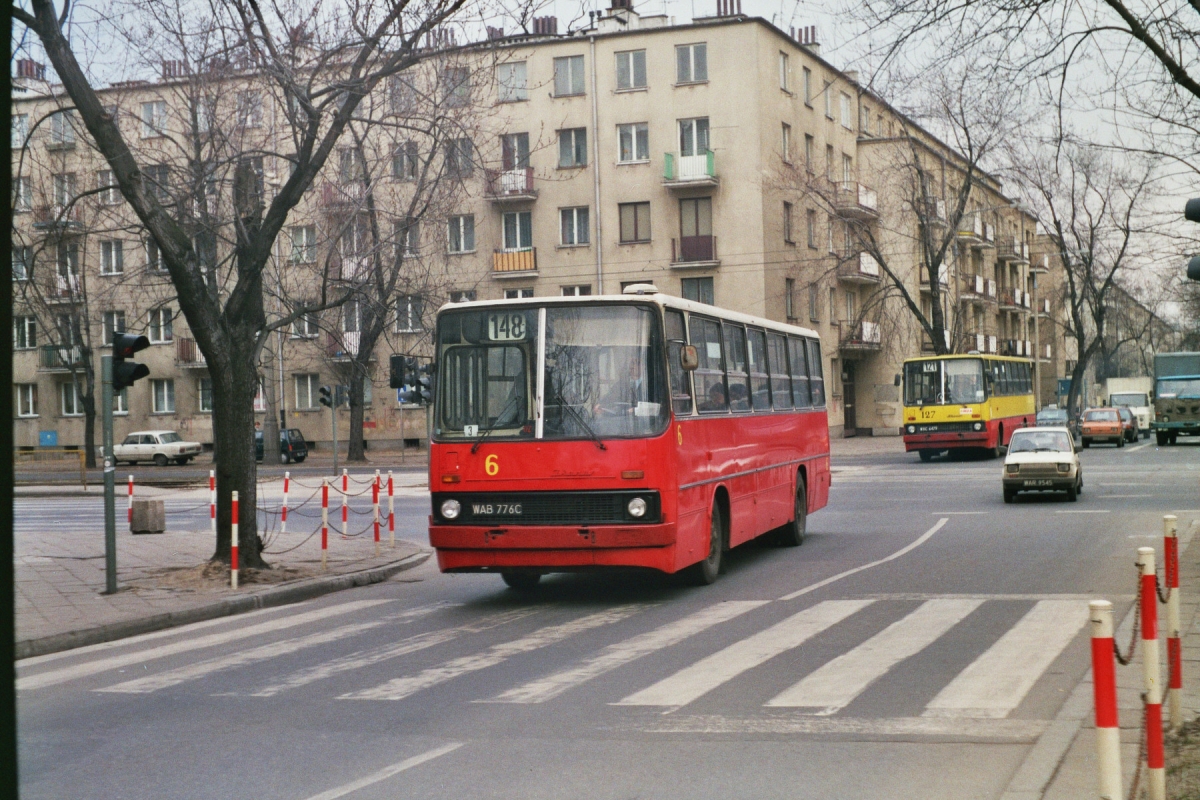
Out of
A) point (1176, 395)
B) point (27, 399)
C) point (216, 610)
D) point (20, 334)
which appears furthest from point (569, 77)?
point (20, 334)

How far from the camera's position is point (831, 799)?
5.75m

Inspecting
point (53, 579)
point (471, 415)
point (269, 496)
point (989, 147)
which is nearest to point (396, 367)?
point (471, 415)

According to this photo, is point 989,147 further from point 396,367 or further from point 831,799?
point 831,799

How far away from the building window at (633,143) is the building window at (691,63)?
254 centimetres

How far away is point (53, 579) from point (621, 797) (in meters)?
11.5

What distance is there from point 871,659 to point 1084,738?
2.57m

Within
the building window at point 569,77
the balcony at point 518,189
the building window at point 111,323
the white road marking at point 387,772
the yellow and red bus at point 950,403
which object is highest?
the building window at point 569,77

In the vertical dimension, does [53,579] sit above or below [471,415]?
below

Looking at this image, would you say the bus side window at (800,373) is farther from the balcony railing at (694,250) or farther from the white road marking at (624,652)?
the balcony railing at (694,250)

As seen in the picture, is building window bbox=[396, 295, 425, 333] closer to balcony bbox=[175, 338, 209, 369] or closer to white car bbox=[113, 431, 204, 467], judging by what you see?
white car bbox=[113, 431, 204, 467]

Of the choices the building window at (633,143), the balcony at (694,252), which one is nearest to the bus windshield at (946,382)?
the balcony at (694,252)

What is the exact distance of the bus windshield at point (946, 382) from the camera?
4050cm

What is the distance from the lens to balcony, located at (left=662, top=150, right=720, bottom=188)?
5447 centimetres

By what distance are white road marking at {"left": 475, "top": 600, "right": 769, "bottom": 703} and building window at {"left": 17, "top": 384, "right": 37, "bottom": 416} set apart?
60041 millimetres
